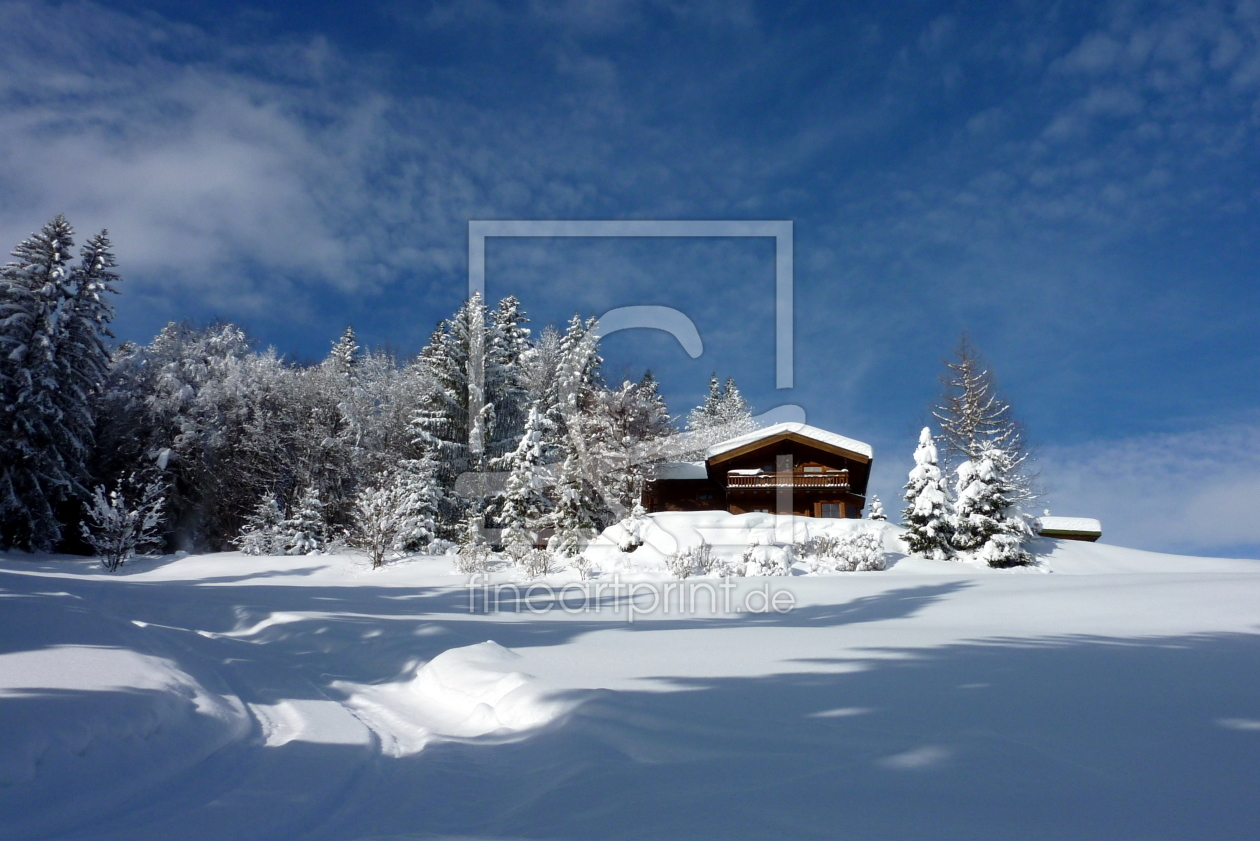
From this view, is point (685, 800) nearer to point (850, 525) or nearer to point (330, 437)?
point (850, 525)

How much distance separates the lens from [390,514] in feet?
72.1

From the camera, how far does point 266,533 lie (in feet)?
86.5

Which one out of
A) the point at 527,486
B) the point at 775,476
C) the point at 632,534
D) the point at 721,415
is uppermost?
the point at 721,415

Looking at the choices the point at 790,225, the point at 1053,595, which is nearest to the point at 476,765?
the point at 1053,595

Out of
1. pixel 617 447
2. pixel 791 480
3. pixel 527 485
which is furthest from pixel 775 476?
pixel 527 485

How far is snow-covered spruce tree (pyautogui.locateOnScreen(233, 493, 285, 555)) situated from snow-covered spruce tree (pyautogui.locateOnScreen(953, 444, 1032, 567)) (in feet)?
81.7

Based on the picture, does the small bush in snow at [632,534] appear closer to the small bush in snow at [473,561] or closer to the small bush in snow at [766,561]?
the small bush in snow at [766,561]

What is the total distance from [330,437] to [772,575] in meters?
23.0

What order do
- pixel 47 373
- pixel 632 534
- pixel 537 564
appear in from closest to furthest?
pixel 537 564, pixel 632 534, pixel 47 373

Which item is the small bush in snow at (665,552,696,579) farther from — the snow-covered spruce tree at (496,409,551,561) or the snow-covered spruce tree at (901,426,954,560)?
the snow-covered spruce tree at (901,426,954,560)

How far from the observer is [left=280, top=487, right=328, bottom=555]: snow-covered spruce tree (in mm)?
25719

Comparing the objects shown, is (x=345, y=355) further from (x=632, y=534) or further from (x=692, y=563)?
(x=692, y=563)

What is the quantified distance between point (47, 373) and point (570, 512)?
20284 millimetres

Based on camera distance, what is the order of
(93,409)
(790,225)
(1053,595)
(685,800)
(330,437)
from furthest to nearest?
(330,437), (93,409), (790,225), (1053,595), (685,800)
